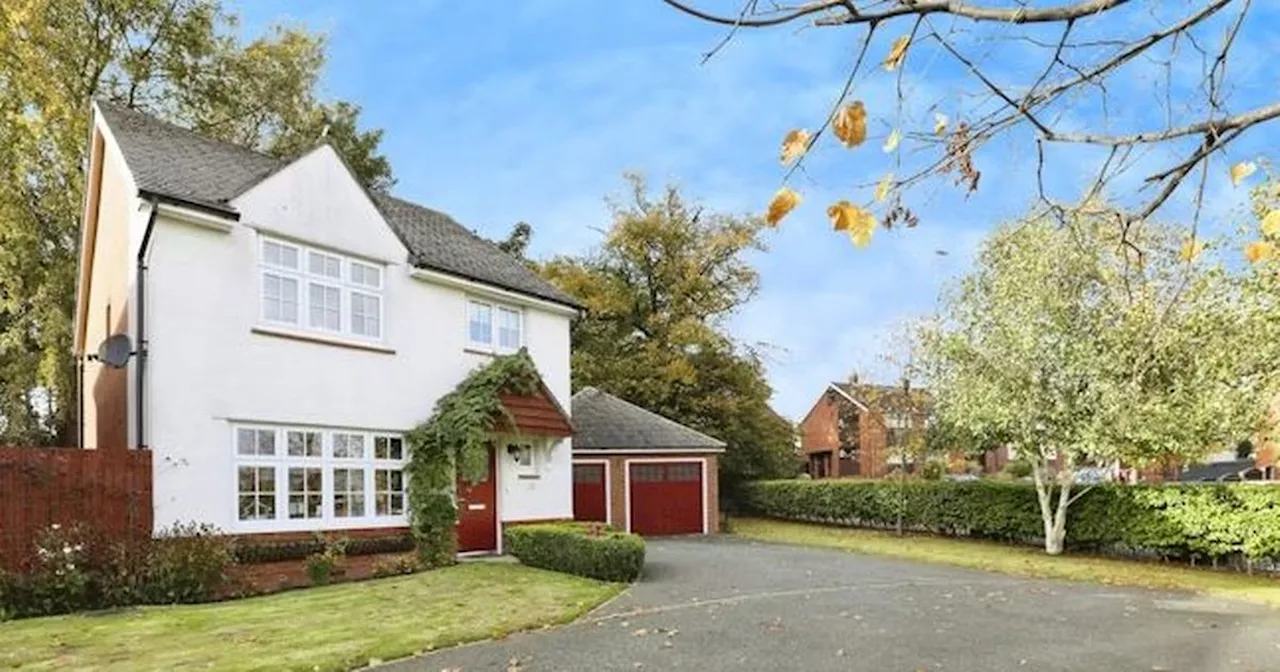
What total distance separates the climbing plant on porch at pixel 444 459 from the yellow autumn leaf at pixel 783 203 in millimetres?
14970

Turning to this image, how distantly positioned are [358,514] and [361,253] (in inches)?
183

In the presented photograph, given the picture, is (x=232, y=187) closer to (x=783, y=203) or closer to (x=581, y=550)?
(x=581, y=550)

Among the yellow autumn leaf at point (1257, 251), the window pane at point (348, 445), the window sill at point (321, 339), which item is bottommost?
the window pane at point (348, 445)

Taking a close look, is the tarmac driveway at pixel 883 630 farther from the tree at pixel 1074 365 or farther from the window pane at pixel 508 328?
the window pane at pixel 508 328

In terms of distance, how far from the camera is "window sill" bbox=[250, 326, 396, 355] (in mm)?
15664

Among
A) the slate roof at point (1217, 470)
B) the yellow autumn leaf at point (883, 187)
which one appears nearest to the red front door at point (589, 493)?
the yellow autumn leaf at point (883, 187)

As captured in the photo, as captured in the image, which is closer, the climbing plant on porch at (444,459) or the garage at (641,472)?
the climbing plant on porch at (444,459)

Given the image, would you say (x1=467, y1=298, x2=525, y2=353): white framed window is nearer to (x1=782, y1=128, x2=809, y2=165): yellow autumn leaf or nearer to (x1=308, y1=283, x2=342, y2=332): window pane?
(x1=308, y1=283, x2=342, y2=332): window pane

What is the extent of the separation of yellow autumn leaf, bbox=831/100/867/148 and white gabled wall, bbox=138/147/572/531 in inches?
524

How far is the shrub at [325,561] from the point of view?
50.7ft

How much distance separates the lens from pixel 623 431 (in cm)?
2894

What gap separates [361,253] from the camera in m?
17.4

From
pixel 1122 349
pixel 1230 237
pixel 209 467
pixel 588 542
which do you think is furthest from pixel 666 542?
pixel 1230 237

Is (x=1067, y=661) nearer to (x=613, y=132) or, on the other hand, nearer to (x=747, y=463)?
(x=613, y=132)
